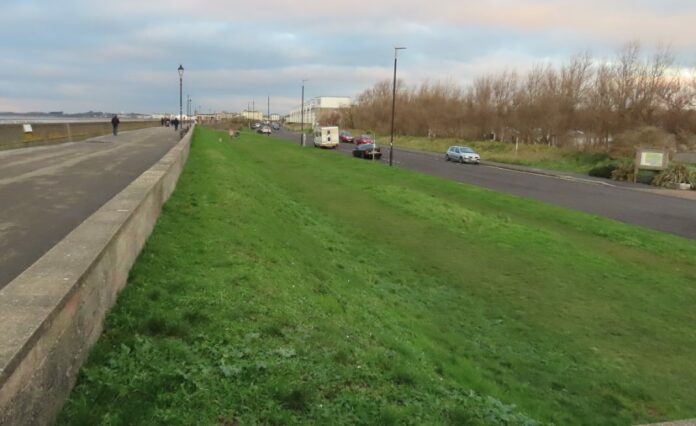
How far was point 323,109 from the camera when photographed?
19338 centimetres

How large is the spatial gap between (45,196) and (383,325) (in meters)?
7.90

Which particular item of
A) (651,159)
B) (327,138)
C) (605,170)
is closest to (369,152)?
(327,138)

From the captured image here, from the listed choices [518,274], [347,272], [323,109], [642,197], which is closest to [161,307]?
[347,272]

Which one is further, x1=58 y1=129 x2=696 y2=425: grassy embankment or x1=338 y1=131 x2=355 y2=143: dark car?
x1=338 y1=131 x2=355 y2=143: dark car

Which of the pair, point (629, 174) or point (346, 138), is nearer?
point (629, 174)

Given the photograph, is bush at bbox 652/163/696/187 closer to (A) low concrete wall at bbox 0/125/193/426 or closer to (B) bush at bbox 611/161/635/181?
(B) bush at bbox 611/161/635/181

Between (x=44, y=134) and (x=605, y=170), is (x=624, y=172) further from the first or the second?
(x=44, y=134)

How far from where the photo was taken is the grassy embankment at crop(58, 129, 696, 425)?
3877mm

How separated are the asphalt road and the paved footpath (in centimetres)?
1752

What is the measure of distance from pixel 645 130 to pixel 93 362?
50132 millimetres

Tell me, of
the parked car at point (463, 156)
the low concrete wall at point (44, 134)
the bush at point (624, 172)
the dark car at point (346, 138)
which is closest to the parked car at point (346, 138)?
the dark car at point (346, 138)

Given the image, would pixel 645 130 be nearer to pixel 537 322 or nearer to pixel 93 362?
pixel 537 322

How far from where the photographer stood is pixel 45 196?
1104cm

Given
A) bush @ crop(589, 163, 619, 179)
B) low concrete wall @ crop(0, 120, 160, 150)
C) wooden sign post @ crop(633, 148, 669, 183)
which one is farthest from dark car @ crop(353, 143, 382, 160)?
low concrete wall @ crop(0, 120, 160, 150)
